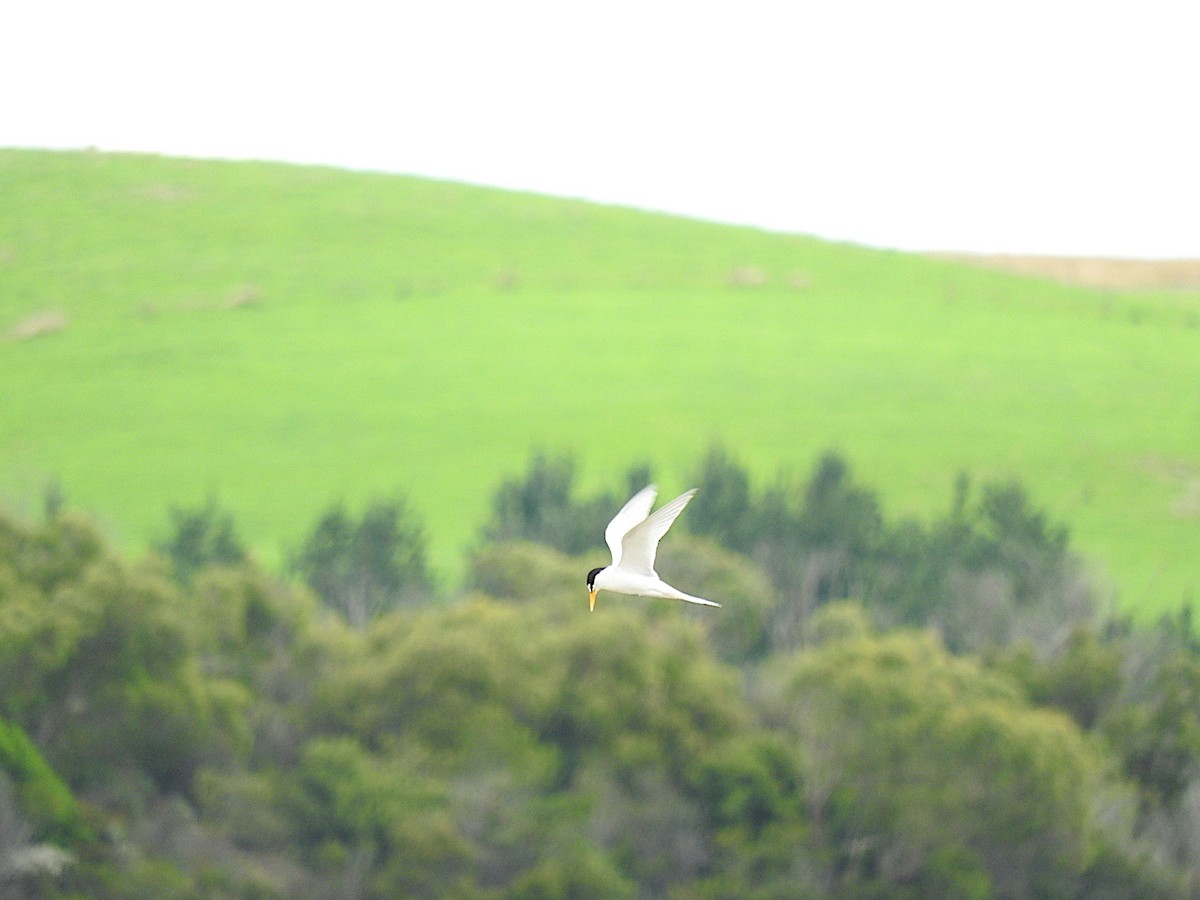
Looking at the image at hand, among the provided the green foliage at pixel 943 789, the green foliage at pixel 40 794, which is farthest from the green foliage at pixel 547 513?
the green foliage at pixel 40 794

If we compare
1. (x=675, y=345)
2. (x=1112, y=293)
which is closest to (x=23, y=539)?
(x=675, y=345)

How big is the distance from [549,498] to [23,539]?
88.4ft

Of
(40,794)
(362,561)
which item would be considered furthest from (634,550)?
(362,561)

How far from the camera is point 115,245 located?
82.6 m

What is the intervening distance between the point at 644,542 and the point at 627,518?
1.00 ft

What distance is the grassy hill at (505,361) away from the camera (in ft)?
230

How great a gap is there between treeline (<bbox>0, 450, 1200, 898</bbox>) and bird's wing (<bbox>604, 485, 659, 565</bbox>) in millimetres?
18706

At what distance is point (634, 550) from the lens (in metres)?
15.7

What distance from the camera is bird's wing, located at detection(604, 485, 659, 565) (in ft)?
49.1

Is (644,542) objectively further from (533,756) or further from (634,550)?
(533,756)

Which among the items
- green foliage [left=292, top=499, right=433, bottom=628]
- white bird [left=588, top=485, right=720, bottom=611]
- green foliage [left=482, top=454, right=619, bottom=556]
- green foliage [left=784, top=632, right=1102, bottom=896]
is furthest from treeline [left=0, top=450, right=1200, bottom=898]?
white bird [left=588, top=485, right=720, bottom=611]

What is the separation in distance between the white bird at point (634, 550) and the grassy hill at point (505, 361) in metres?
50.0

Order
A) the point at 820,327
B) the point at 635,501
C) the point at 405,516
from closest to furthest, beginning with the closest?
the point at 635,501, the point at 405,516, the point at 820,327

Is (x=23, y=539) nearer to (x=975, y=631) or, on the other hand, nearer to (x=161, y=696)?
(x=161, y=696)
